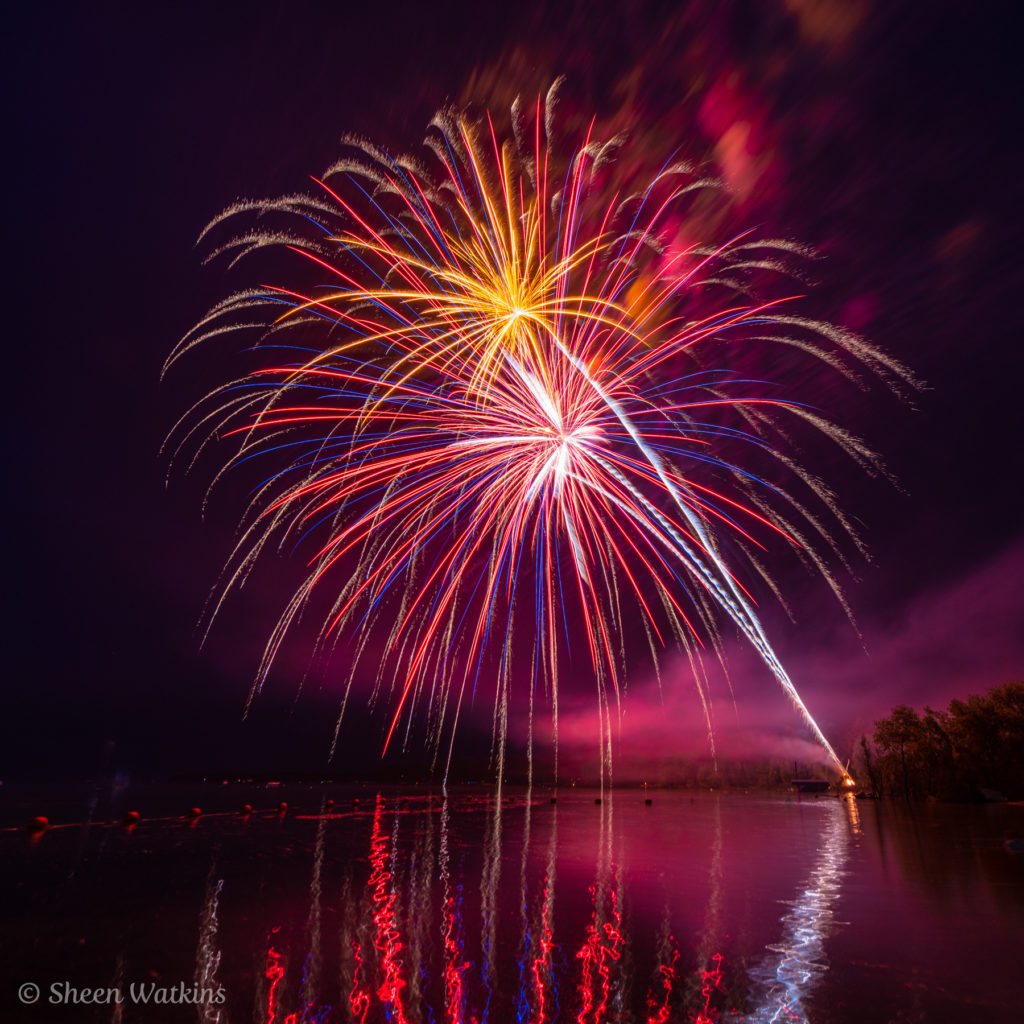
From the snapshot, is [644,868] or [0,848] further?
[0,848]

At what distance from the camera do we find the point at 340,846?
115ft

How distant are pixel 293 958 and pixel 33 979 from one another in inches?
206

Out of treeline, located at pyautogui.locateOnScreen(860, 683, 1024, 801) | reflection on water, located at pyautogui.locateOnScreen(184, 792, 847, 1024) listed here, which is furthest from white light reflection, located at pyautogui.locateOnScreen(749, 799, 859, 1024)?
treeline, located at pyautogui.locateOnScreen(860, 683, 1024, 801)

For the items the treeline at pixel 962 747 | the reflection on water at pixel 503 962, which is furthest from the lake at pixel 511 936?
the treeline at pixel 962 747

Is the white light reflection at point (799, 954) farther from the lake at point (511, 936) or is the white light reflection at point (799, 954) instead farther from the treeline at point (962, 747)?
the treeline at point (962, 747)

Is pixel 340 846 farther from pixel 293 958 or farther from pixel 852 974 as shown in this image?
pixel 852 974

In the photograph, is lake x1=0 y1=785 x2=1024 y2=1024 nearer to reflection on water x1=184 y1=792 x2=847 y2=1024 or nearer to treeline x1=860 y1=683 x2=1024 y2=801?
reflection on water x1=184 y1=792 x2=847 y2=1024

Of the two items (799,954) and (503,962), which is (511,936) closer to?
(503,962)

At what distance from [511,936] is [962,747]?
301 ft

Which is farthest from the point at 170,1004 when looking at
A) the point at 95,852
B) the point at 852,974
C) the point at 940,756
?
the point at 940,756

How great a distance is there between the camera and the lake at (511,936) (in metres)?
11.1

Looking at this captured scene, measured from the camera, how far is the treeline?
254 feet

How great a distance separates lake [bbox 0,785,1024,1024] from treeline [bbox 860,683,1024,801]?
59.6m

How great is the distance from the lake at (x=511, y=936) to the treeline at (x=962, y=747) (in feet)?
196
